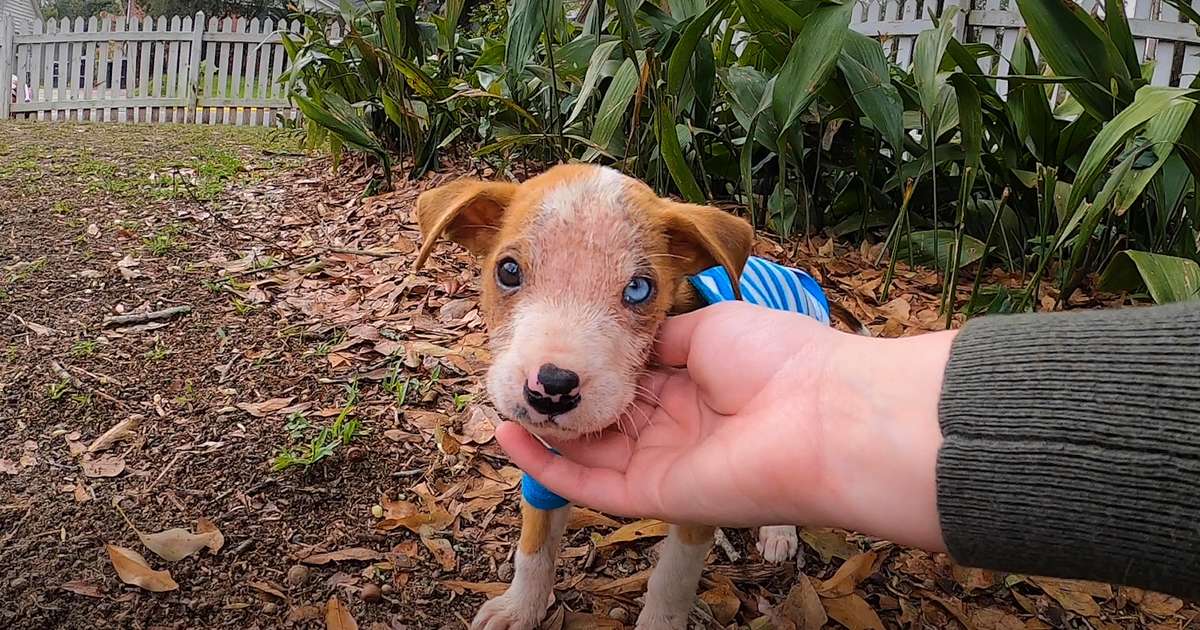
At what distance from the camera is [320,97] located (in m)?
6.73

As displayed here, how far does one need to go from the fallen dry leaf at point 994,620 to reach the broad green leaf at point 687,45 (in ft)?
8.74

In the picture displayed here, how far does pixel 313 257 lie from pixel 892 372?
4.44m

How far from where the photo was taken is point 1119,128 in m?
3.23

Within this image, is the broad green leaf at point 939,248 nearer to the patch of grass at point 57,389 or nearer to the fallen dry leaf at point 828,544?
the fallen dry leaf at point 828,544

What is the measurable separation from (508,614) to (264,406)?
1.57 m

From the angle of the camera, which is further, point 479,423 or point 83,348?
point 83,348

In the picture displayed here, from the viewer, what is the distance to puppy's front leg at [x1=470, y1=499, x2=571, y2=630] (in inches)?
98.3

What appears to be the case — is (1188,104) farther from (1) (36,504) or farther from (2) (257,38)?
(2) (257,38)

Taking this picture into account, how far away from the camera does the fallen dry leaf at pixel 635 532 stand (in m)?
2.94

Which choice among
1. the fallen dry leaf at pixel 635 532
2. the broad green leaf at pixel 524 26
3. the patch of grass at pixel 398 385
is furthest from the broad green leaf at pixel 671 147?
the fallen dry leaf at pixel 635 532

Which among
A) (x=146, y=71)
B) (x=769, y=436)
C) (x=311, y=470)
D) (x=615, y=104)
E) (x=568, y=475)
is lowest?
(x=146, y=71)

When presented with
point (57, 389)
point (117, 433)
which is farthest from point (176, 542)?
point (57, 389)

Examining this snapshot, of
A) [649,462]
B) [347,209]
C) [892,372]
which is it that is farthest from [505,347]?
[347,209]

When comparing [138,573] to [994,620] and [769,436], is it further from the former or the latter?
[994,620]
